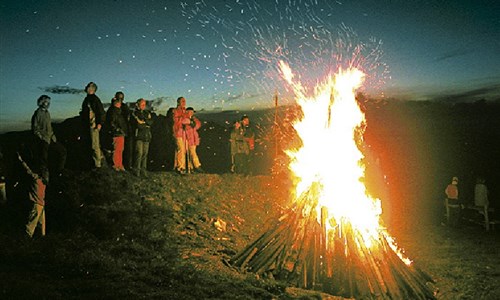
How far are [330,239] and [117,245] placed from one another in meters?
4.54

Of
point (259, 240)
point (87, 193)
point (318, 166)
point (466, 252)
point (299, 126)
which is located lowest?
point (466, 252)

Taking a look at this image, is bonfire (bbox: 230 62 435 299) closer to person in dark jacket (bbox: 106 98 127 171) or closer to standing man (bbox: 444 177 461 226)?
person in dark jacket (bbox: 106 98 127 171)

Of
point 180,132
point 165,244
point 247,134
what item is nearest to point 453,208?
point 247,134

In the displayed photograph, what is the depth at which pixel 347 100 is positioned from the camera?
30.9ft

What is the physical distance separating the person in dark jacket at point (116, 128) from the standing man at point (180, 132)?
5.99 ft

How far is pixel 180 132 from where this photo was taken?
1338cm

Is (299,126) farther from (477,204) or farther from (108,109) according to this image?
(477,204)

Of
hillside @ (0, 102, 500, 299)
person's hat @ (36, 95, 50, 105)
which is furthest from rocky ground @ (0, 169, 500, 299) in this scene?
person's hat @ (36, 95, 50, 105)

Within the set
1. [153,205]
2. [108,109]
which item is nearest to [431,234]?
[153,205]

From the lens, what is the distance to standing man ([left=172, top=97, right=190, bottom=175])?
13368 mm

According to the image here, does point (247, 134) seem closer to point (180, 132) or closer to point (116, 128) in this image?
point (180, 132)

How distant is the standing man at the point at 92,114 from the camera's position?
11188 millimetres

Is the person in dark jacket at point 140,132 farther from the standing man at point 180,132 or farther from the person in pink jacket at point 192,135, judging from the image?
the person in pink jacket at point 192,135

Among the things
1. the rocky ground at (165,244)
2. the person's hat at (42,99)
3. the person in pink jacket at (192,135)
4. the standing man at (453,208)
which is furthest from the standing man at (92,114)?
the standing man at (453,208)
